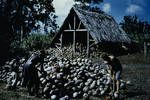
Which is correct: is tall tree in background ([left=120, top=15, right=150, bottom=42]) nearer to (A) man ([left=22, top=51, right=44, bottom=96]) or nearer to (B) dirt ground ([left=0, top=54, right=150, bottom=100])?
(B) dirt ground ([left=0, top=54, right=150, bottom=100])

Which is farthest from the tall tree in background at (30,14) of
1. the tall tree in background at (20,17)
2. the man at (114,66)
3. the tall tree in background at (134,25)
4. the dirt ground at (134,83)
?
the tall tree in background at (134,25)

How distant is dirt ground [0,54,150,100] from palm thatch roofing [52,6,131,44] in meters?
2.79

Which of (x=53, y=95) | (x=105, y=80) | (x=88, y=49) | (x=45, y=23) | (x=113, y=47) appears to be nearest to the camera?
(x=53, y=95)

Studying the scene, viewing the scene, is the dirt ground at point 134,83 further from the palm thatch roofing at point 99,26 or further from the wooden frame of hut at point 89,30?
the wooden frame of hut at point 89,30

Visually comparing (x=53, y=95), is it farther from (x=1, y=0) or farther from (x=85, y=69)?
(x=1, y=0)

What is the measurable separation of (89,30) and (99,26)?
81.9 inches

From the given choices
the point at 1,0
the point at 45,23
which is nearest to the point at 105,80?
the point at 1,0

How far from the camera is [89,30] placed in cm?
2344

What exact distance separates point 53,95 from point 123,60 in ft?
39.0

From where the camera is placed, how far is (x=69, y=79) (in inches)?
482

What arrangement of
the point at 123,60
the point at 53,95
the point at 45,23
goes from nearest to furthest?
the point at 53,95 < the point at 123,60 < the point at 45,23

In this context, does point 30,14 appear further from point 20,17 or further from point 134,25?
point 134,25

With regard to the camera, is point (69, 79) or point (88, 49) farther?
point (88, 49)

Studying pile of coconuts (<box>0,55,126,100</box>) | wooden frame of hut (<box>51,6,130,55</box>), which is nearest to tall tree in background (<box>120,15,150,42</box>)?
wooden frame of hut (<box>51,6,130,55</box>)
